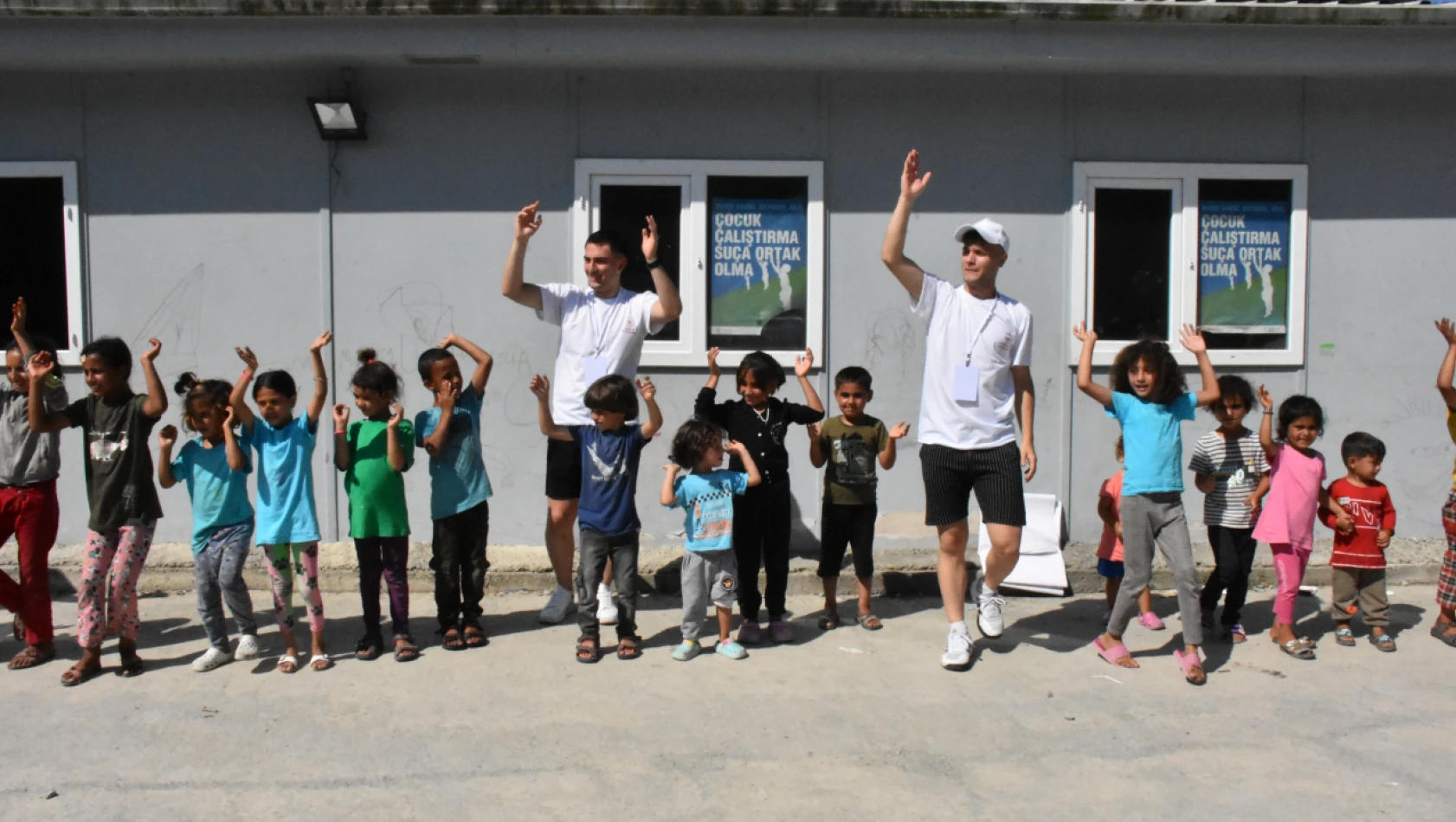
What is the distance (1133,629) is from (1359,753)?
1655mm

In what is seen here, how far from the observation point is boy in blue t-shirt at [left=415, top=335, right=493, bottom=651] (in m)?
5.21

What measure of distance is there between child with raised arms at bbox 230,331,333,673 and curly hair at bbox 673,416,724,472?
61.8 inches

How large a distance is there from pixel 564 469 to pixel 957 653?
2012mm

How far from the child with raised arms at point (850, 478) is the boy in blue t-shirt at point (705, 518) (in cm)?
56

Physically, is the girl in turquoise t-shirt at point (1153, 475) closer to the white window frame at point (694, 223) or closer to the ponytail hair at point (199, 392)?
the white window frame at point (694, 223)

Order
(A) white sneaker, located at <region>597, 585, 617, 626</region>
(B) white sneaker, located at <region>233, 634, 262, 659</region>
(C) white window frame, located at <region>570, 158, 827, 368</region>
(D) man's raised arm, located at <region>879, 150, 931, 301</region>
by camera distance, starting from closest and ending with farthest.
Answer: (D) man's raised arm, located at <region>879, 150, 931, 301</region>, (B) white sneaker, located at <region>233, 634, 262, 659</region>, (A) white sneaker, located at <region>597, 585, 617, 626</region>, (C) white window frame, located at <region>570, 158, 827, 368</region>

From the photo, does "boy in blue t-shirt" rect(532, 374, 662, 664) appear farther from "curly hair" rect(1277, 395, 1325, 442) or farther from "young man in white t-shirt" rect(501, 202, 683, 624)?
"curly hair" rect(1277, 395, 1325, 442)

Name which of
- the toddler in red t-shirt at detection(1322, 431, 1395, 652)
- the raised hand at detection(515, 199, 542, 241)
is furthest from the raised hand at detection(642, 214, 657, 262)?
the toddler in red t-shirt at detection(1322, 431, 1395, 652)

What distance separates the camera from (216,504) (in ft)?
16.0

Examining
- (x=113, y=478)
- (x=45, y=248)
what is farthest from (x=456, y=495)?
(x=45, y=248)

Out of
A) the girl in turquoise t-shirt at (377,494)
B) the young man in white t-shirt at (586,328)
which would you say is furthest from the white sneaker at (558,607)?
the girl in turquoise t-shirt at (377,494)

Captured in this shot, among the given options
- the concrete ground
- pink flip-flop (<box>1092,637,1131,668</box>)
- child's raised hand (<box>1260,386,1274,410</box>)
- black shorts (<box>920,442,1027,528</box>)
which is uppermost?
child's raised hand (<box>1260,386,1274,410</box>)

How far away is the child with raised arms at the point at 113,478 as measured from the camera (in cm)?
485

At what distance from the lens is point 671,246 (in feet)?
22.3
